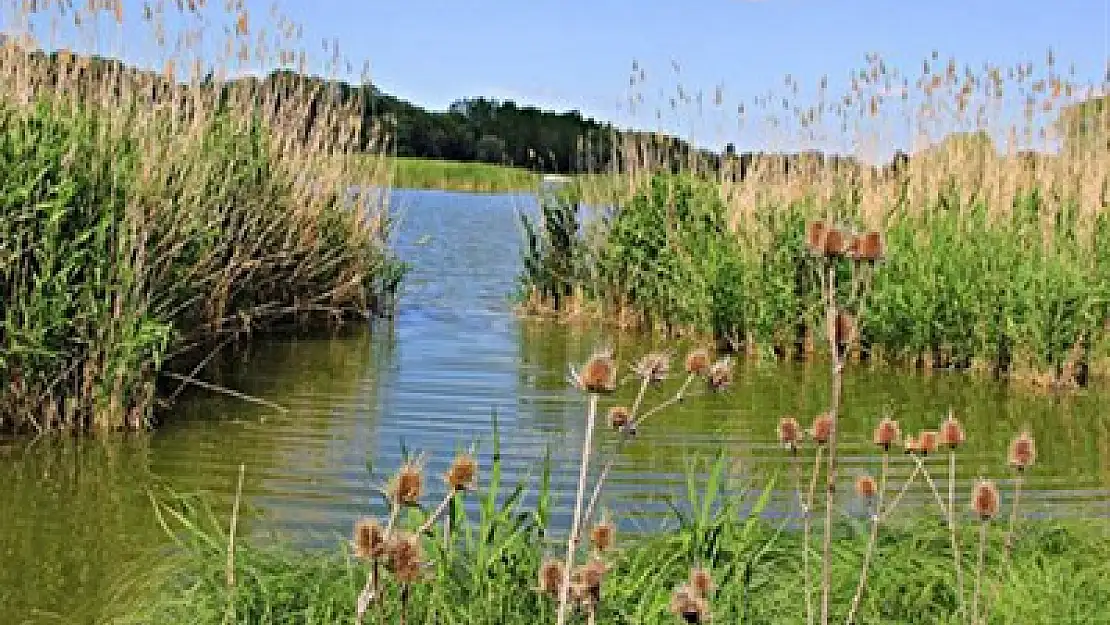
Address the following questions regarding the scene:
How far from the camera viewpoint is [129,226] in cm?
805

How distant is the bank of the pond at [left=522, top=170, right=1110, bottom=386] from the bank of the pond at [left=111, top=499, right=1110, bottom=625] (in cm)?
645

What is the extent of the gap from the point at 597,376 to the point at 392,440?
21.4ft

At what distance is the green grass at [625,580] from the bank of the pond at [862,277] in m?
6.46

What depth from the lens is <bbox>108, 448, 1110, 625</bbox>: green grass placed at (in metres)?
4.15

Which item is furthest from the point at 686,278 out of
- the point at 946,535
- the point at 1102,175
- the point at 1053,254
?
the point at 946,535

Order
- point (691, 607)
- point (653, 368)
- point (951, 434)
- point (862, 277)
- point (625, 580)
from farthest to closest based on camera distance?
point (862, 277), point (625, 580), point (951, 434), point (653, 368), point (691, 607)

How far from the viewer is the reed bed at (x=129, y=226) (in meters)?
7.66

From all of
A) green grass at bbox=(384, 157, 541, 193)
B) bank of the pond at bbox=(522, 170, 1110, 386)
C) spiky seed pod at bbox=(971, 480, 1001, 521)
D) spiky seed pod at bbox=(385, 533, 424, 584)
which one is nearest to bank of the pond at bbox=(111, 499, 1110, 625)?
spiky seed pod at bbox=(971, 480, 1001, 521)

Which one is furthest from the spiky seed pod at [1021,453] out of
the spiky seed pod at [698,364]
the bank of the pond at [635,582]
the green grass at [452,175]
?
the green grass at [452,175]

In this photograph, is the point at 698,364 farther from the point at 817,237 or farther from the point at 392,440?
the point at 392,440

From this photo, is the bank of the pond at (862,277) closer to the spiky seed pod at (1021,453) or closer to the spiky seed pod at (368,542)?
the spiky seed pod at (1021,453)

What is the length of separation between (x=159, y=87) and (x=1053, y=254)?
24.8 ft

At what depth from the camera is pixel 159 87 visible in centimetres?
1111

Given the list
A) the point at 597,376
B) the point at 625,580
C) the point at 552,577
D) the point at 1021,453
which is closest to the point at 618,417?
the point at 552,577
